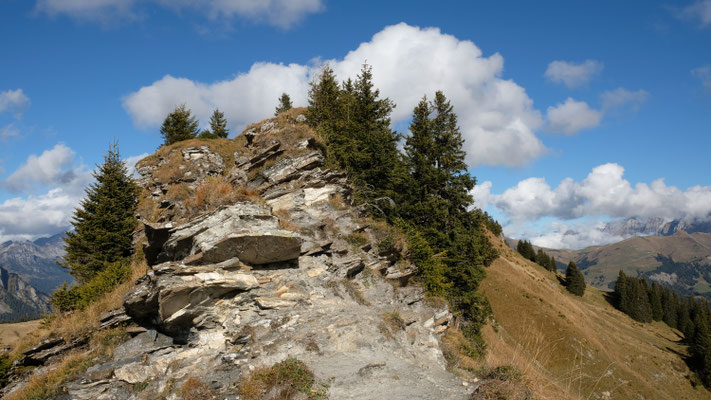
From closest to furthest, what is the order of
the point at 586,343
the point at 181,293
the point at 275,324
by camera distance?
the point at 181,293 → the point at 275,324 → the point at 586,343

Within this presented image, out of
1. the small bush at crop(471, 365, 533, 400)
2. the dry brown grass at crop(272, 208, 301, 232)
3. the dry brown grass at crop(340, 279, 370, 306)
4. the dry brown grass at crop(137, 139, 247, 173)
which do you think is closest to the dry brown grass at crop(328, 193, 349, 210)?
the dry brown grass at crop(272, 208, 301, 232)

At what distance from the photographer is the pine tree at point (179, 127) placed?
4158cm

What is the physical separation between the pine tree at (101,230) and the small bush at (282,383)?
67.7ft

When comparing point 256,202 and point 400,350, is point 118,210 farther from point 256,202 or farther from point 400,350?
point 400,350

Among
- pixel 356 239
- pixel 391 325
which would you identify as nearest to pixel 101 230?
pixel 356 239

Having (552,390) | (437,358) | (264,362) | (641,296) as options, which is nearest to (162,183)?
(264,362)

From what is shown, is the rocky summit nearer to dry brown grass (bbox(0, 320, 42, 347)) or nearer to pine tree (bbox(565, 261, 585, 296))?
dry brown grass (bbox(0, 320, 42, 347))

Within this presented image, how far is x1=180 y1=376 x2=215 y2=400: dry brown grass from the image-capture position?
9352 millimetres

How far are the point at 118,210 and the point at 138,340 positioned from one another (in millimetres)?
18017

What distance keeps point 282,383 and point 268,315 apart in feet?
12.0

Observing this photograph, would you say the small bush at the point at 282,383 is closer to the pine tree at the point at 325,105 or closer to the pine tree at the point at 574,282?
the pine tree at the point at 325,105

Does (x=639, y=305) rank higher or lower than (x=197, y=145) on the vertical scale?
lower

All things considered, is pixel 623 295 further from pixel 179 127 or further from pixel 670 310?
pixel 179 127

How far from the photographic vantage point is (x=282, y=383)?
9422mm
